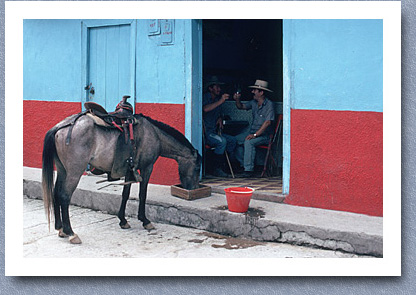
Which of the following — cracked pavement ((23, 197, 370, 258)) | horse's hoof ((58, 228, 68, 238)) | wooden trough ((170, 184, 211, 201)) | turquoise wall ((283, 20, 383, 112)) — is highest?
turquoise wall ((283, 20, 383, 112))

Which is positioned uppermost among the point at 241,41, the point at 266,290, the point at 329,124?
the point at 241,41

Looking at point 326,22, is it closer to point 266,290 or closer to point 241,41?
point 266,290

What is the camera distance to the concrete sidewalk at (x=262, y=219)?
4.66m

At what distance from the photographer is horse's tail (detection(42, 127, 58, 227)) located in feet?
15.8

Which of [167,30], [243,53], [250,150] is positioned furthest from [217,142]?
[243,53]

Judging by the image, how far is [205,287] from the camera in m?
3.99

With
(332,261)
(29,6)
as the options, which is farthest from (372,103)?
(29,6)

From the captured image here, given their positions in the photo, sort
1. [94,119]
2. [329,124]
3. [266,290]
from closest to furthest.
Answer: [266,290], [94,119], [329,124]

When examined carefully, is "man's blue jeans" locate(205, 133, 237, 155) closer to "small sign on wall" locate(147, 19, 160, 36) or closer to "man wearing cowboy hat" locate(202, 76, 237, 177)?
"man wearing cowboy hat" locate(202, 76, 237, 177)

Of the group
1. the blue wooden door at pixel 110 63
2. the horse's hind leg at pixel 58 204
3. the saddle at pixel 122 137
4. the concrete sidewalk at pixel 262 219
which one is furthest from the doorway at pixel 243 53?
the horse's hind leg at pixel 58 204

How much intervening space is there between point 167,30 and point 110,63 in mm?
1266

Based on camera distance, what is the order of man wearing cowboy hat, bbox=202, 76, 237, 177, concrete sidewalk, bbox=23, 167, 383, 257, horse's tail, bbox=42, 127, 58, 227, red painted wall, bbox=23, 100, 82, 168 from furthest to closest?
red painted wall, bbox=23, 100, 82, 168, man wearing cowboy hat, bbox=202, 76, 237, 177, horse's tail, bbox=42, 127, 58, 227, concrete sidewalk, bbox=23, 167, 383, 257

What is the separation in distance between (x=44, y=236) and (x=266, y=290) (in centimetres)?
270

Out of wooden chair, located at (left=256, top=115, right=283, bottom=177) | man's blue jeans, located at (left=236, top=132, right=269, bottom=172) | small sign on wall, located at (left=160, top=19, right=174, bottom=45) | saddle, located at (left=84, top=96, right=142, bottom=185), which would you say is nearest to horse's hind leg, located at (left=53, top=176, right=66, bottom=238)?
saddle, located at (left=84, top=96, right=142, bottom=185)
